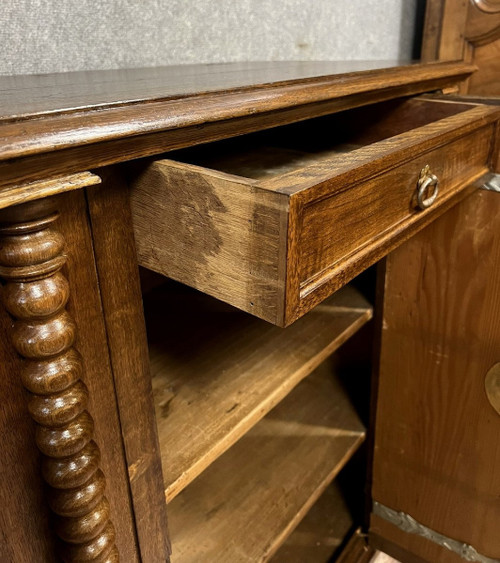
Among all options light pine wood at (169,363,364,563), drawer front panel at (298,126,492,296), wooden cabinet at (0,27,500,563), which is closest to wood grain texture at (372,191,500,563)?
wooden cabinet at (0,27,500,563)

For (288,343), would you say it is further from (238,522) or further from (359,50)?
(359,50)

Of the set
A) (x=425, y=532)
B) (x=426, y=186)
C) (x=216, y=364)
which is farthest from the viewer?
(x=425, y=532)

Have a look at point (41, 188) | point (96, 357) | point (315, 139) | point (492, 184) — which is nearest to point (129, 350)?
point (96, 357)

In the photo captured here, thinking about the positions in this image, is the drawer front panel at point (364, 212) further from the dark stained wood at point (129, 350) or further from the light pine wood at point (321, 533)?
the light pine wood at point (321, 533)

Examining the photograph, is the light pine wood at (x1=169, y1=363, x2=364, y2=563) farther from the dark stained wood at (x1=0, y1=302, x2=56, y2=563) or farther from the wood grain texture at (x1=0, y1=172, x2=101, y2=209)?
Result: the wood grain texture at (x1=0, y1=172, x2=101, y2=209)

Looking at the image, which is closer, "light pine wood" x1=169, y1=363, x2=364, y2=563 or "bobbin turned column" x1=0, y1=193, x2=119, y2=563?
"bobbin turned column" x1=0, y1=193, x2=119, y2=563

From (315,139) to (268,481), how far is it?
0.55 meters

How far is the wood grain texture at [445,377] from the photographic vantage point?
0.83 metres

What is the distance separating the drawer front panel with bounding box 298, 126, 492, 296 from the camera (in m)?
0.40

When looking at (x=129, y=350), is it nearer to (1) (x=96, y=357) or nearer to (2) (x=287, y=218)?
(1) (x=96, y=357)

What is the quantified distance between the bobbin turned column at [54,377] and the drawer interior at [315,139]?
30 cm

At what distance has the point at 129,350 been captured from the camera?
0.45m

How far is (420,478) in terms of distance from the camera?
39.1 inches

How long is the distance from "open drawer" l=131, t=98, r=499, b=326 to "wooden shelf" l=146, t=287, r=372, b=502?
0.23 metres
